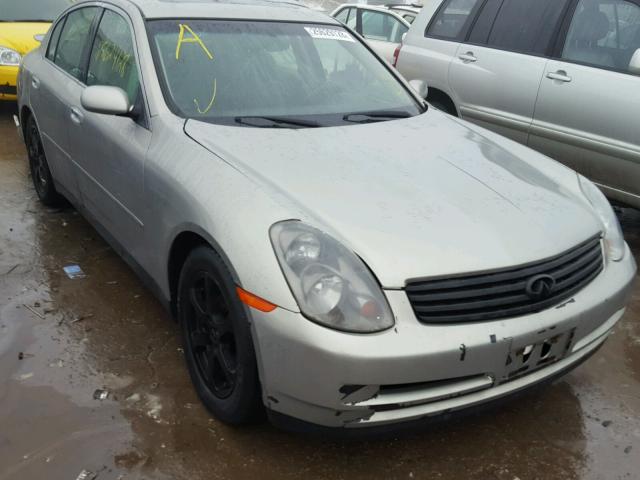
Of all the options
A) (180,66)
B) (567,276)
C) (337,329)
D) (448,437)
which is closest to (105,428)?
(337,329)

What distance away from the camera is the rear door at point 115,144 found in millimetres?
2953

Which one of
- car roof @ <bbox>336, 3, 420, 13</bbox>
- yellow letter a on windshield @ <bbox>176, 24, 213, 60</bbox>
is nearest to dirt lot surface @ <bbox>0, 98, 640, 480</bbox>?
yellow letter a on windshield @ <bbox>176, 24, 213, 60</bbox>

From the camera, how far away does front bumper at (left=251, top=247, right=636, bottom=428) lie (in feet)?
6.49

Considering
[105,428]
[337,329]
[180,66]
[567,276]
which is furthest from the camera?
[180,66]

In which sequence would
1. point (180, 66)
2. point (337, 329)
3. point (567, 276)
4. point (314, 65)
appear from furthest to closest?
point (314, 65), point (180, 66), point (567, 276), point (337, 329)

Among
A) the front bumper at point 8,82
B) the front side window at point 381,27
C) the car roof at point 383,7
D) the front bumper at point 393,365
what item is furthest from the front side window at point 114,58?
the car roof at point 383,7

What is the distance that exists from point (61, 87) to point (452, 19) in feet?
10.9

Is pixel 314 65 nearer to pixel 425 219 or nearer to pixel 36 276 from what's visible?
pixel 425 219

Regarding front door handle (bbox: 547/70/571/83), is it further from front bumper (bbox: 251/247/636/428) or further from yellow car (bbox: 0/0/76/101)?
yellow car (bbox: 0/0/76/101)

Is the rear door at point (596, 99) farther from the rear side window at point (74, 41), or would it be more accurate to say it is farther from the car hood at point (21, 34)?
the car hood at point (21, 34)

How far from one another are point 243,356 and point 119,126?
149cm

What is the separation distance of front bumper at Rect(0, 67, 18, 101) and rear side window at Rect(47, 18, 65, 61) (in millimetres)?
2930

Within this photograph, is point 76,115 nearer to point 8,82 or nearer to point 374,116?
point 374,116

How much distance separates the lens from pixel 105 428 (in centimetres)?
254
